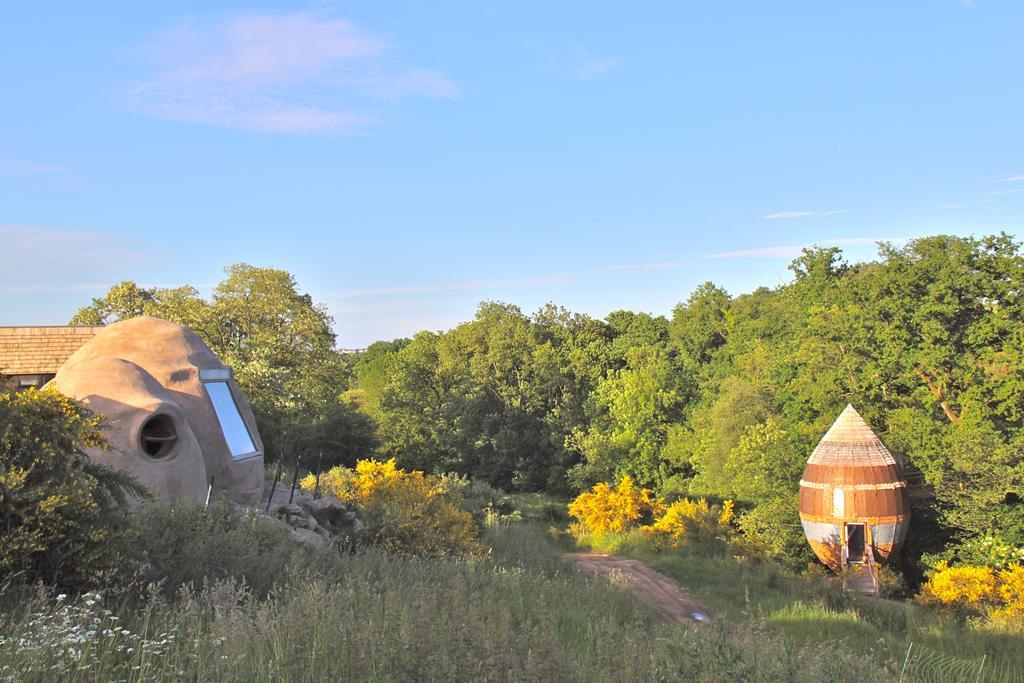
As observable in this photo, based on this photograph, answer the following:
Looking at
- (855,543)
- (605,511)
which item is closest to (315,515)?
(855,543)

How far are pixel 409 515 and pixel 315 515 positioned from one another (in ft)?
5.51

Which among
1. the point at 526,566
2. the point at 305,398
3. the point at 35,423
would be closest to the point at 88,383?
the point at 35,423

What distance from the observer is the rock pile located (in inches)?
520

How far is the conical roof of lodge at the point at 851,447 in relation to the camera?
24328 millimetres

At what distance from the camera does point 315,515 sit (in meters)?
14.6

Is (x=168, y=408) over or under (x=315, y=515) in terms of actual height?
over

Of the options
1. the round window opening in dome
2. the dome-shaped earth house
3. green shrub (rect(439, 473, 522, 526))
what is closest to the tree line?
green shrub (rect(439, 473, 522, 526))

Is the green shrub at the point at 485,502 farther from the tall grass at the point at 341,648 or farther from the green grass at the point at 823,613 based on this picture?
the tall grass at the point at 341,648

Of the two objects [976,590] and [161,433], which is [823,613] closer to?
[976,590]

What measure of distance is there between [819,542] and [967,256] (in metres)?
10.1

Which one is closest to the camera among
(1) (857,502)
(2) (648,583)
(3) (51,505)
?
(3) (51,505)

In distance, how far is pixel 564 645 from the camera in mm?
6660

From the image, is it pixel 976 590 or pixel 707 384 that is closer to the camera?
pixel 976 590

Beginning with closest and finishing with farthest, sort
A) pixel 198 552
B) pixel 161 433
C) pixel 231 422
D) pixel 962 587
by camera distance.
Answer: pixel 198 552 < pixel 161 433 < pixel 231 422 < pixel 962 587
